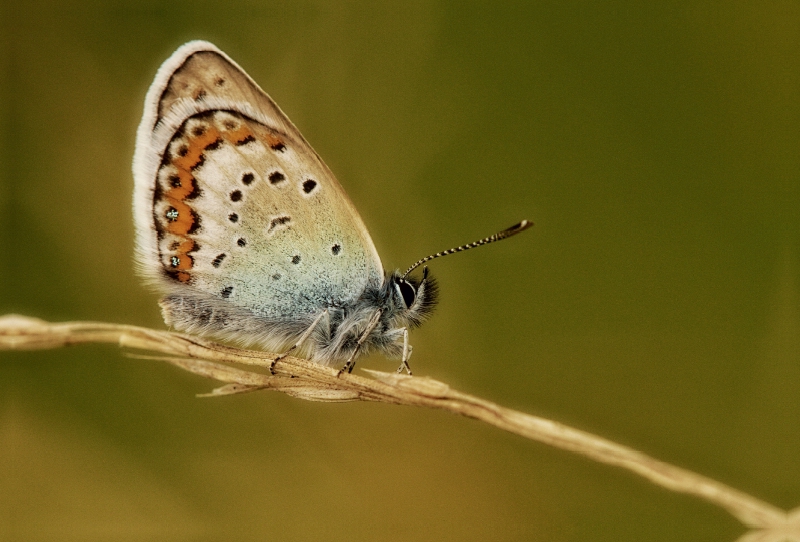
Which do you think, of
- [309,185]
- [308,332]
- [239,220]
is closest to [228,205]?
[239,220]

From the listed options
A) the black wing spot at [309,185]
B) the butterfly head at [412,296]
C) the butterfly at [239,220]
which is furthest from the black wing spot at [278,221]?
the butterfly head at [412,296]

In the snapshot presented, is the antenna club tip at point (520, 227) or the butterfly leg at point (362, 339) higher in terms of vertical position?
the antenna club tip at point (520, 227)

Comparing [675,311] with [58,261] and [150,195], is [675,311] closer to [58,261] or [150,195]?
[150,195]

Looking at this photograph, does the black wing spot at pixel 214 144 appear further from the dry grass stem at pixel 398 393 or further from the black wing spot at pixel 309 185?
the dry grass stem at pixel 398 393

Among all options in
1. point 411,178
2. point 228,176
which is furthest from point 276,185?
point 411,178

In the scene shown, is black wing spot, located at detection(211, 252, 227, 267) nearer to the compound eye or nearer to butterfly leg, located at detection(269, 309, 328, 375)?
butterfly leg, located at detection(269, 309, 328, 375)

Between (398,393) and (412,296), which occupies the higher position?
(412,296)

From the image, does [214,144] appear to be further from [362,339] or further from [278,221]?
→ [362,339]
